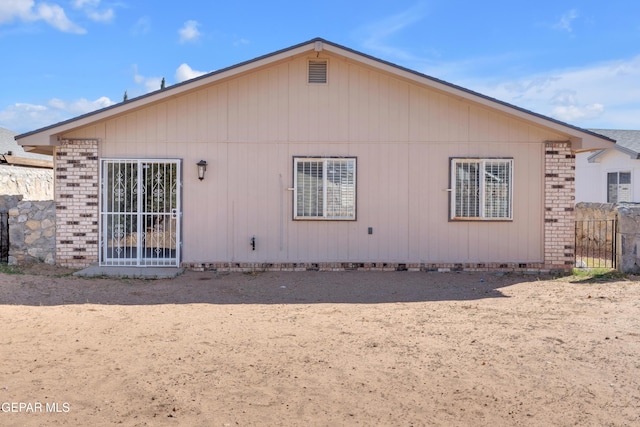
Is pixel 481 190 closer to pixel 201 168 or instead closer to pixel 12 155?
pixel 201 168

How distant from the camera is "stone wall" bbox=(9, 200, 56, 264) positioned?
10961mm

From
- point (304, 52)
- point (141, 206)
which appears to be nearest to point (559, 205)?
point (304, 52)

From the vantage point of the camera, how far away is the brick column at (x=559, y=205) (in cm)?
1088

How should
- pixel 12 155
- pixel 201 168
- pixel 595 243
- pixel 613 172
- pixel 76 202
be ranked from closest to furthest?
pixel 201 168, pixel 76 202, pixel 595 243, pixel 12 155, pixel 613 172

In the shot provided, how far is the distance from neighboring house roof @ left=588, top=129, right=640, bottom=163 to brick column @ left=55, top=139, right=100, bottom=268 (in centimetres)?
1631

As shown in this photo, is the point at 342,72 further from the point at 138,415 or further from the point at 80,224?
the point at 138,415

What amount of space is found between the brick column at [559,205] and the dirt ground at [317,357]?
81.2 inches

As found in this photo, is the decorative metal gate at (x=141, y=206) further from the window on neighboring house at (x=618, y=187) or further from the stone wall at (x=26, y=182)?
the window on neighboring house at (x=618, y=187)

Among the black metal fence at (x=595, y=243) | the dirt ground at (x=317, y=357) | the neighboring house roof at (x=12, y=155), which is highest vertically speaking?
the neighboring house roof at (x=12, y=155)

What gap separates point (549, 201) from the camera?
430 inches

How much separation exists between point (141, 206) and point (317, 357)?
22.6 feet

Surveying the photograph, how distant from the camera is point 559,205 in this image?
35.9 feet

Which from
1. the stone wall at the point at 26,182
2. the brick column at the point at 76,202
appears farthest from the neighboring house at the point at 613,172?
the stone wall at the point at 26,182

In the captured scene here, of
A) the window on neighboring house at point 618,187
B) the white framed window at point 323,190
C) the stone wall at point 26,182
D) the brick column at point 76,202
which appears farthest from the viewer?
the window on neighboring house at point 618,187
